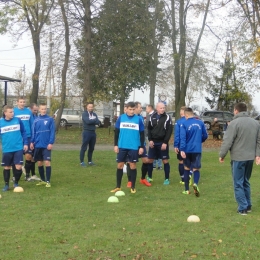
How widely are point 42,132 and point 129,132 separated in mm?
2166

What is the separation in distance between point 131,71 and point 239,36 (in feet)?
31.1

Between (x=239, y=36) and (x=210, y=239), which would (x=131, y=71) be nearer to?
(x=239, y=36)

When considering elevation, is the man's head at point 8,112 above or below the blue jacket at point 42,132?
above

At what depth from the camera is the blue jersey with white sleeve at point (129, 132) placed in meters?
10.0

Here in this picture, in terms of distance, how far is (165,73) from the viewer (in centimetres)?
4181

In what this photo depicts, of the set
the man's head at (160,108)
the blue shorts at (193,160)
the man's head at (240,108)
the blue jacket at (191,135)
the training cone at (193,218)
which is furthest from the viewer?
the man's head at (160,108)

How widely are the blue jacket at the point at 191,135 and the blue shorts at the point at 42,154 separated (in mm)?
3114

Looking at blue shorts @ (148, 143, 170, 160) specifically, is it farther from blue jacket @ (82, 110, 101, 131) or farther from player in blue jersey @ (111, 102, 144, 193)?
blue jacket @ (82, 110, 101, 131)

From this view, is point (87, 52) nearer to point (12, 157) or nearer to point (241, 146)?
point (12, 157)

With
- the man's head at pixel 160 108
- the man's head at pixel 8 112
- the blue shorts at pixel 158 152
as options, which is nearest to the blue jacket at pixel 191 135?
the man's head at pixel 160 108

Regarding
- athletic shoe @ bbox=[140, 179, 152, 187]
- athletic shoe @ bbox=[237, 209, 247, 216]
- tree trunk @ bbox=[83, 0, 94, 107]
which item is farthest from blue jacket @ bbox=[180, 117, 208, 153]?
tree trunk @ bbox=[83, 0, 94, 107]

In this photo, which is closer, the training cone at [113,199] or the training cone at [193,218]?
the training cone at [193,218]

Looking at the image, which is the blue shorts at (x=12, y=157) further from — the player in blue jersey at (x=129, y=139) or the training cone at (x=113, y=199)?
the training cone at (x=113, y=199)

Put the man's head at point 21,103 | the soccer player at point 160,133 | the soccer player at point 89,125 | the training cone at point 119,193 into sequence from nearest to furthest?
the training cone at point 119,193 < the soccer player at point 160,133 < the man's head at point 21,103 < the soccer player at point 89,125
